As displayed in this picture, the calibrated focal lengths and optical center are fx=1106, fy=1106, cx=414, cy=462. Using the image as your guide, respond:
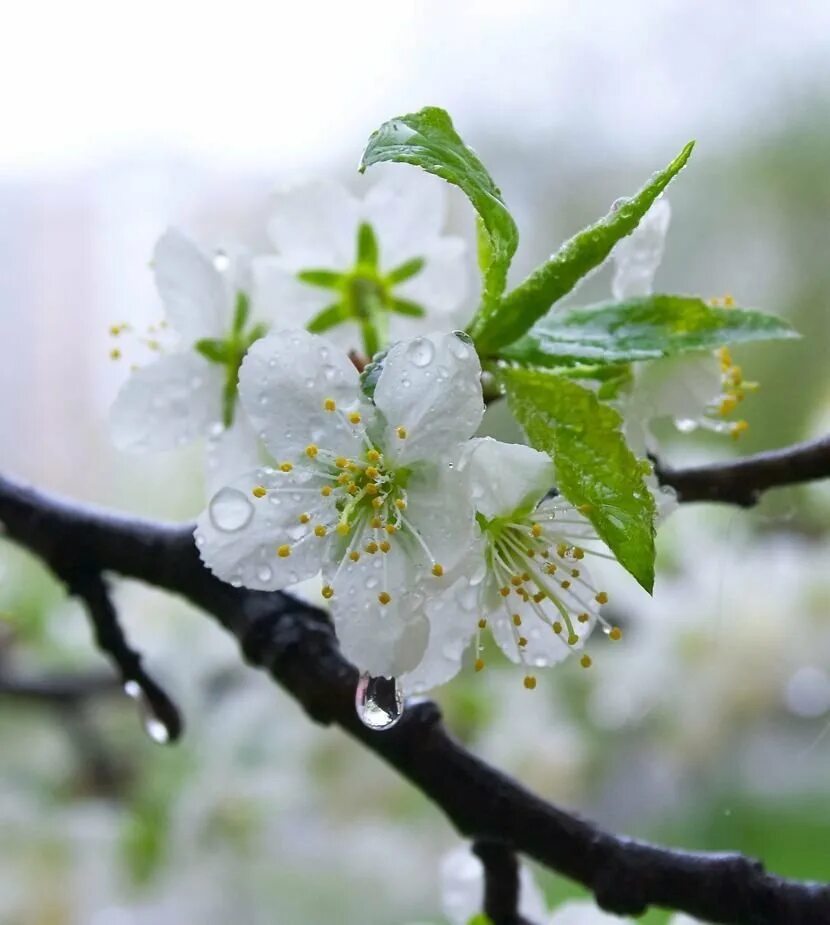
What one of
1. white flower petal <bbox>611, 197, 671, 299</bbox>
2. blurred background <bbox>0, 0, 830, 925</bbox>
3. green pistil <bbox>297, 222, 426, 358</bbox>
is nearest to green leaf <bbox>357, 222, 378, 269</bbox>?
green pistil <bbox>297, 222, 426, 358</bbox>

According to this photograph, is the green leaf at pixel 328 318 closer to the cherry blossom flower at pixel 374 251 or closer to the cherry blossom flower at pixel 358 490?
the cherry blossom flower at pixel 374 251

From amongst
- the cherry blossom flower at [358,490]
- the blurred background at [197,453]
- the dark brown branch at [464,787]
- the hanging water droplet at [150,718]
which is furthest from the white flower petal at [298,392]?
the blurred background at [197,453]

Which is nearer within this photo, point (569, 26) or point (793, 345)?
point (793, 345)

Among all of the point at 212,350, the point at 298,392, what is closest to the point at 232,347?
the point at 212,350

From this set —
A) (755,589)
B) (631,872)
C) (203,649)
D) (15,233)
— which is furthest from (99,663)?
(631,872)

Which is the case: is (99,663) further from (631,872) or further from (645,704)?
(631,872)
